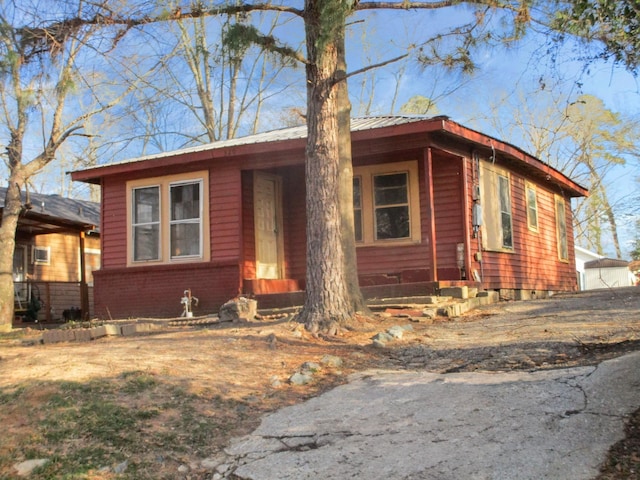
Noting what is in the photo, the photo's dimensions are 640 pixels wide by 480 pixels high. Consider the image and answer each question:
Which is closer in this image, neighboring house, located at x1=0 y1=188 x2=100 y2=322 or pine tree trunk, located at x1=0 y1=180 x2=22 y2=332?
pine tree trunk, located at x1=0 y1=180 x2=22 y2=332

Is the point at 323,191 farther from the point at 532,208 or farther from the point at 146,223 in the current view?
the point at 532,208

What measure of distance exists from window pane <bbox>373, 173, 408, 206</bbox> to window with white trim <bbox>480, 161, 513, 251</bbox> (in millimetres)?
1534

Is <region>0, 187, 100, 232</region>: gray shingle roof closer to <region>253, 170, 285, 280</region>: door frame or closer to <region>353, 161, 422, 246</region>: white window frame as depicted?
<region>253, 170, 285, 280</region>: door frame

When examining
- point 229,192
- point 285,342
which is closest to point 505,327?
point 285,342

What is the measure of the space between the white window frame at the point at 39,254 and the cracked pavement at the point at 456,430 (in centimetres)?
1608

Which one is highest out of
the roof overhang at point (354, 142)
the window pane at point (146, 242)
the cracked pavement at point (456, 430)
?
the roof overhang at point (354, 142)

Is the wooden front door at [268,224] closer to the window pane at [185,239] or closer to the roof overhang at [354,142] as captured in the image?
the roof overhang at [354,142]

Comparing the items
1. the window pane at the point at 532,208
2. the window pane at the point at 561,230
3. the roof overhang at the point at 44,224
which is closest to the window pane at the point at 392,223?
the window pane at the point at 532,208

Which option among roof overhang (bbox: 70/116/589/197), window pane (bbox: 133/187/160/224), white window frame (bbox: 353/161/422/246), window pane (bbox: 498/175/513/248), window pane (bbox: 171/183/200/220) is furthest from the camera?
window pane (bbox: 498/175/513/248)

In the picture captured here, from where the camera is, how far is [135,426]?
4242 millimetres

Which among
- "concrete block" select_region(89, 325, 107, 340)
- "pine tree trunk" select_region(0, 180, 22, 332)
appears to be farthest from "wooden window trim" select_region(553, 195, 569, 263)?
"pine tree trunk" select_region(0, 180, 22, 332)

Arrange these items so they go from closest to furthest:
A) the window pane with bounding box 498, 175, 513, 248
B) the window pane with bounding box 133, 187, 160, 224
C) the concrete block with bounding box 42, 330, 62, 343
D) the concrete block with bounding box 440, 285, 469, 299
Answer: the concrete block with bounding box 42, 330, 62, 343
the concrete block with bounding box 440, 285, 469, 299
the window pane with bounding box 133, 187, 160, 224
the window pane with bounding box 498, 175, 513, 248

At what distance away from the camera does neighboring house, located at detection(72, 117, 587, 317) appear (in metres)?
11.4

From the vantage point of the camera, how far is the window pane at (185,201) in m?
12.4
